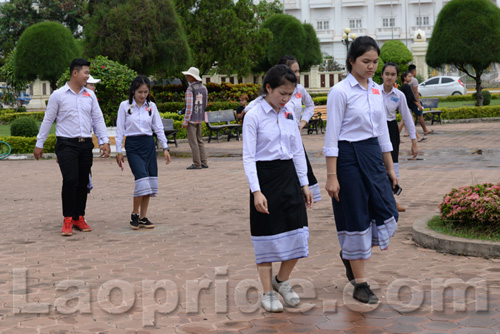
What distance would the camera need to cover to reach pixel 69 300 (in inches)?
192

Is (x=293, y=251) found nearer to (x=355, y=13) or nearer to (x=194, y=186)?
(x=194, y=186)

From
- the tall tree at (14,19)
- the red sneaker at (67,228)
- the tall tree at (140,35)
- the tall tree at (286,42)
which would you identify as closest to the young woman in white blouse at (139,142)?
the red sneaker at (67,228)

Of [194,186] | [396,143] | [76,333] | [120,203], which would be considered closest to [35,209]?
[120,203]

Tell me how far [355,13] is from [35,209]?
69.2 m

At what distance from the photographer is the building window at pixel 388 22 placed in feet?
243

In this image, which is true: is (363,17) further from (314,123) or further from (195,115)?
(195,115)

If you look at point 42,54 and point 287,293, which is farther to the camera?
point 42,54

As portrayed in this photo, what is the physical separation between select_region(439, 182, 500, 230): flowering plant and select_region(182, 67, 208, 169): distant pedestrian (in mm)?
7486

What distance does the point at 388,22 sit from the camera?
74.2m

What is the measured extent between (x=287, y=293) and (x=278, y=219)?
1.58ft

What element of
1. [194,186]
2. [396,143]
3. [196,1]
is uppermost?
[196,1]

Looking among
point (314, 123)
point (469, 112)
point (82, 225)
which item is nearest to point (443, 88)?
point (469, 112)

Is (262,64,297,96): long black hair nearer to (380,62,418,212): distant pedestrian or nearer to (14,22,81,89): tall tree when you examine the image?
(380,62,418,212): distant pedestrian

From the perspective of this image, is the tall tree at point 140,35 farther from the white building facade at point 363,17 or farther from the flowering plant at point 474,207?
the white building facade at point 363,17
